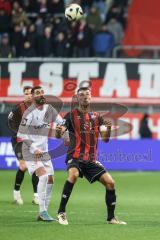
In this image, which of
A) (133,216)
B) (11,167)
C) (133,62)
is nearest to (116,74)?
(133,62)

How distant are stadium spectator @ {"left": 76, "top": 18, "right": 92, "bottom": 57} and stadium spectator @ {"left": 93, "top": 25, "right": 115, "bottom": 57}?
273mm

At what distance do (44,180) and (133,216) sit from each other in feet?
5.78

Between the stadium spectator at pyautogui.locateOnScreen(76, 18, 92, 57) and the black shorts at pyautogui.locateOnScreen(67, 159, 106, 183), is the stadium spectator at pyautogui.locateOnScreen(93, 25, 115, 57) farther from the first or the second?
the black shorts at pyautogui.locateOnScreen(67, 159, 106, 183)

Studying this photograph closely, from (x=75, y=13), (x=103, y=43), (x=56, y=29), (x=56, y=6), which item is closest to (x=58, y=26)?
(x=56, y=29)

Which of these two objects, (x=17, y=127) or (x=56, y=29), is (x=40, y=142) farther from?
(x=56, y=29)

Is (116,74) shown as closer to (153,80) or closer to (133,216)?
(153,80)

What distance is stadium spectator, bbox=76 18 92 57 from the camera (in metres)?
25.6

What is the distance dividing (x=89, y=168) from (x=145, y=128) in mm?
12481

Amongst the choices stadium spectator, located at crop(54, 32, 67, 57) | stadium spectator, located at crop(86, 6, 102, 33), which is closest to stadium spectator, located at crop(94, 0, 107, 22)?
stadium spectator, located at crop(86, 6, 102, 33)

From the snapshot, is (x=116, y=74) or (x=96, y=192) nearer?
(x=96, y=192)

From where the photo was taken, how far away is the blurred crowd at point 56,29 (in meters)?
25.7

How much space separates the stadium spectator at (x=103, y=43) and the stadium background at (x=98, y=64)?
3 cm

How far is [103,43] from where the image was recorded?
84.5ft

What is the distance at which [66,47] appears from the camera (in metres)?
25.6
